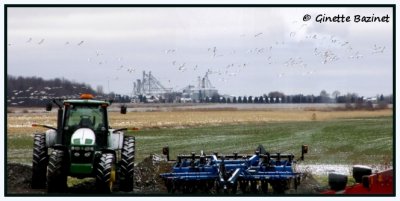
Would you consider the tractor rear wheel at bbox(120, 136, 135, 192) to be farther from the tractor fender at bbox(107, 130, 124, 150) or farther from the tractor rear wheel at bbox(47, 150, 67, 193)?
the tractor rear wheel at bbox(47, 150, 67, 193)

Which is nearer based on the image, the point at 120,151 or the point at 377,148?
the point at 120,151

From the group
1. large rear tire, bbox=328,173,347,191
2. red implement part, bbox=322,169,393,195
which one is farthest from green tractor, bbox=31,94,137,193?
red implement part, bbox=322,169,393,195

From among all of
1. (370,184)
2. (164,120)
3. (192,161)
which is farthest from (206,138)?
(370,184)

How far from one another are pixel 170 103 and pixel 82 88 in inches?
302

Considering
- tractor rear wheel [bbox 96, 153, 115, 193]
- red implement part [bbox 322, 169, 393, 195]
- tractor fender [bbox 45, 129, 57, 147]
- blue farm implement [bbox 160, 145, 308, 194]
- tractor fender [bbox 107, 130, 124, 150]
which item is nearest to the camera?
red implement part [bbox 322, 169, 393, 195]

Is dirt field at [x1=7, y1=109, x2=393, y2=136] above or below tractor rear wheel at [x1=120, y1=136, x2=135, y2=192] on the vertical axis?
above

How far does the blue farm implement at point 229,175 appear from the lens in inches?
806

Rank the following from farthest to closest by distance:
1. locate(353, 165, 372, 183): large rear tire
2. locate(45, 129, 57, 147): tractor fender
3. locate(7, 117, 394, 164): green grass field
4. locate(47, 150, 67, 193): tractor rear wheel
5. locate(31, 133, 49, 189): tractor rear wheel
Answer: locate(7, 117, 394, 164): green grass field
locate(45, 129, 57, 147): tractor fender
locate(31, 133, 49, 189): tractor rear wheel
locate(47, 150, 67, 193): tractor rear wheel
locate(353, 165, 372, 183): large rear tire

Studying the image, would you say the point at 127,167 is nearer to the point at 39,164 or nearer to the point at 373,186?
the point at 39,164

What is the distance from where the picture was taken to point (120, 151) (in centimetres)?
2134

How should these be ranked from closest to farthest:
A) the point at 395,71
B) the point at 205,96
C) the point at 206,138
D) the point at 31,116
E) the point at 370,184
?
the point at 370,184, the point at 395,71, the point at 31,116, the point at 205,96, the point at 206,138

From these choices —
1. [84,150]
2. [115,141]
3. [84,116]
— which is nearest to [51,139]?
[84,116]

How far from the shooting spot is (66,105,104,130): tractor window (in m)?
20.8

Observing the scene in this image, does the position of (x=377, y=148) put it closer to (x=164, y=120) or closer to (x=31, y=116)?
(x=164, y=120)
